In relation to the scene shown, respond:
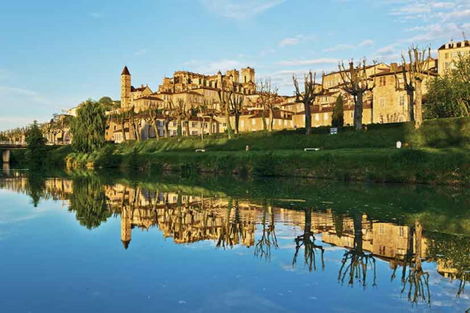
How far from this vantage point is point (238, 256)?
1453cm

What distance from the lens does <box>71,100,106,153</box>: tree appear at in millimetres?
75438

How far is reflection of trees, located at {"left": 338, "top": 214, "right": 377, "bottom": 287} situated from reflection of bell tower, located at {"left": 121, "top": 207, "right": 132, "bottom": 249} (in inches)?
296

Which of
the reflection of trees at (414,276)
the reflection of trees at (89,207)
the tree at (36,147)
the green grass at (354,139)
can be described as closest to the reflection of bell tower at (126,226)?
the reflection of trees at (89,207)

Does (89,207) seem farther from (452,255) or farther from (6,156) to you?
(6,156)

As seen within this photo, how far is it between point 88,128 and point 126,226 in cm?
5862

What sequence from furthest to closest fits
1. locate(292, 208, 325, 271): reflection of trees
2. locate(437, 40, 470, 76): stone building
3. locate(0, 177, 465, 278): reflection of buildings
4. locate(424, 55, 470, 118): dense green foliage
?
1. locate(437, 40, 470, 76): stone building
2. locate(424, 55, 470, 118): dense green foliage
3. locate(0, 177, 465, 278): reflection of buildings
4. locate(292, 208, 325, 271): reflection of trees

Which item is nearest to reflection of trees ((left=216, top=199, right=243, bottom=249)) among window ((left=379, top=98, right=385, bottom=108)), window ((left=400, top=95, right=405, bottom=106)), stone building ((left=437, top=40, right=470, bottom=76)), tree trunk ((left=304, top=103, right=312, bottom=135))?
tree trunk ((left=304, top=103, right=312, bottom=135))

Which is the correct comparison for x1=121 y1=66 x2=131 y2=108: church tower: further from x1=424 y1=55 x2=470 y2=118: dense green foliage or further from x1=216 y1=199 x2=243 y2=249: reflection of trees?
x1=216 y1=199 x2=243 y2=249: reflection of trees

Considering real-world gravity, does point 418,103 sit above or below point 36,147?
above

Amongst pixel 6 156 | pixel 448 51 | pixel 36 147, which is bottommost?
pixel 6 156

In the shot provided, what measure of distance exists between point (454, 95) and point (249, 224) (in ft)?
160

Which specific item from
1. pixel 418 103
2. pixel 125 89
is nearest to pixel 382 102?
pixel 418 103

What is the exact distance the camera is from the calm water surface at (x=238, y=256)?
1031 cm

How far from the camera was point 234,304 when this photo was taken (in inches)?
395
